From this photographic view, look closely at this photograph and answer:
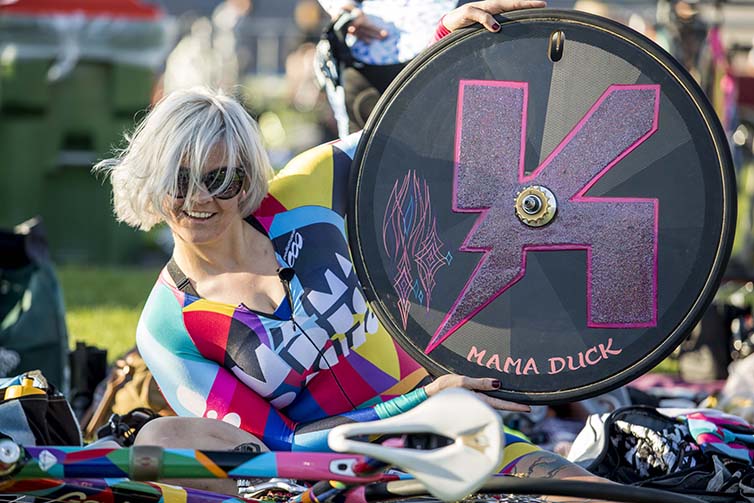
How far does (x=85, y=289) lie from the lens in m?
7.83

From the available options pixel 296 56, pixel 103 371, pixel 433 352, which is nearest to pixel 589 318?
pixel 433 352

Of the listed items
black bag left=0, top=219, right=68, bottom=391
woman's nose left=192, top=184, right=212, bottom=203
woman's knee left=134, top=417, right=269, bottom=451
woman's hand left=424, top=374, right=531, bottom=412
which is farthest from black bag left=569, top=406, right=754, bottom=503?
black bag left=0, top=219, right=68, bottom=391

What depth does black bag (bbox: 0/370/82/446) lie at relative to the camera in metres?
3.22

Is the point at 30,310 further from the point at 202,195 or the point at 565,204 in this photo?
the point at 565,204

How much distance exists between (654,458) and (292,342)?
41.9 inches

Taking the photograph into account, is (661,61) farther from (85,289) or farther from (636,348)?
(85,289)

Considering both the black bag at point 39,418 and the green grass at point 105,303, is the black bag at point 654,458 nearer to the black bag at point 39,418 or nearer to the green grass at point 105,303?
the black bag at point 39,418

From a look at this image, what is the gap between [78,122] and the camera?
9297 millimetres

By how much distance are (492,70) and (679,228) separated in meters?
0.57

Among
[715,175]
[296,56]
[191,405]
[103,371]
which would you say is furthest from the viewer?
[296,56]

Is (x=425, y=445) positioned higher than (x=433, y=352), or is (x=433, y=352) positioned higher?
(x=433, y=352)

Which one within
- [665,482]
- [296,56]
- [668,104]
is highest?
[296,56]

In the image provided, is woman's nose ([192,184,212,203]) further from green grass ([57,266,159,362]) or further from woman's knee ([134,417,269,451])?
green grass ([57,266,159,362])

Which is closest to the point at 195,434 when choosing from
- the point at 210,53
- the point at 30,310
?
the point at 30,310
